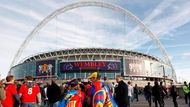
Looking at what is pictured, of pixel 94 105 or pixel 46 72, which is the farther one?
pixel 46 72

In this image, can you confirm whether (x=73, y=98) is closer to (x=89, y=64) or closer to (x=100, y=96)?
(x=100, y=96)

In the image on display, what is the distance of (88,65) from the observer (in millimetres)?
94938

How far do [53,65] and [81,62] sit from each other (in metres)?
9.68

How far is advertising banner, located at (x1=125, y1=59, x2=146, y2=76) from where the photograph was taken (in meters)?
99.3

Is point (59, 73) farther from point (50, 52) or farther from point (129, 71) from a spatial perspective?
point (129, 71)

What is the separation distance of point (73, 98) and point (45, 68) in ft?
309

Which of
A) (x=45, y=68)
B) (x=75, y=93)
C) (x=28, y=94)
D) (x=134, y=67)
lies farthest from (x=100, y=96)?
(x=134, y=67)

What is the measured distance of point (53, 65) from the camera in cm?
9762

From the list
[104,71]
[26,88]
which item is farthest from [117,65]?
[26,88]

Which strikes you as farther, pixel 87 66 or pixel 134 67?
pixel 134 67

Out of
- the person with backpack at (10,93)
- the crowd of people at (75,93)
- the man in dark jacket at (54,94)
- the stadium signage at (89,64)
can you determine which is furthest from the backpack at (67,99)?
the stadium signage at (89,64)

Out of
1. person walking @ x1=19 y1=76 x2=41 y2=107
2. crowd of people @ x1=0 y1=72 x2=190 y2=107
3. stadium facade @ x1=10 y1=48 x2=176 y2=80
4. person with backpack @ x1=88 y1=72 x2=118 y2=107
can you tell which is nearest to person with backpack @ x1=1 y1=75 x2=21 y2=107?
crowd of people @ x1=0 y1=72 x2=190 y2=107

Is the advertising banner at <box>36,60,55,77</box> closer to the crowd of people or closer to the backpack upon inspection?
the crowd of people

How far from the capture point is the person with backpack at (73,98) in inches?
247
